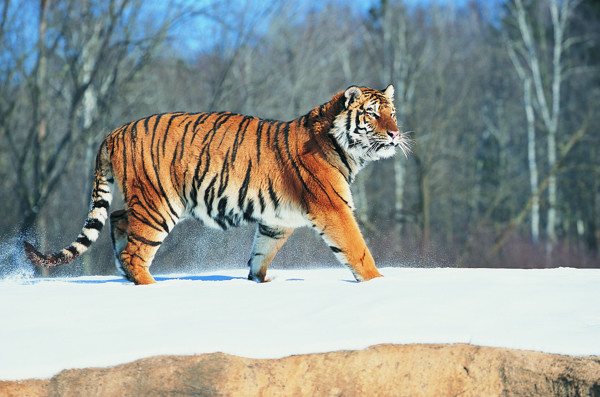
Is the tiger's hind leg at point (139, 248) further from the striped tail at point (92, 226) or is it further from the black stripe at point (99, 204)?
the black stripe at point (99, 204)

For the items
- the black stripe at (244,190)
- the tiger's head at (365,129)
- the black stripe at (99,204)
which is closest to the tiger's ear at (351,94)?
the tiger's head at (365,129)

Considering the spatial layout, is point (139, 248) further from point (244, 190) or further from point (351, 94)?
point (351, 94)

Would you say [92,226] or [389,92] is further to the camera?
[389,92]

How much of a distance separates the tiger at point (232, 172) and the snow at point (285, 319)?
64 cm

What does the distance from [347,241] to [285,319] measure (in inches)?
51.9

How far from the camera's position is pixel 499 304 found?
3.94 meters

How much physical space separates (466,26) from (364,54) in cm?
Result: 962

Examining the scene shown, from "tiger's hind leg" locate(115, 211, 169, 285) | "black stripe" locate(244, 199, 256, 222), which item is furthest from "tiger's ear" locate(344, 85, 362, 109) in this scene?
"tiger's hind leg" locate(115, 211, 169, 285)

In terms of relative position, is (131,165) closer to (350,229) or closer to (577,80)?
(350,229)

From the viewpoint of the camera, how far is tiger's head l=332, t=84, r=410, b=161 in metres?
5.23

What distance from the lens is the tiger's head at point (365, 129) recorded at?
5.23 meters

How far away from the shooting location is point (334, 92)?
18.0 meters

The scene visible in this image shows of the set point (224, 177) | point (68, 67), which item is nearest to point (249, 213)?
point (224, 177)

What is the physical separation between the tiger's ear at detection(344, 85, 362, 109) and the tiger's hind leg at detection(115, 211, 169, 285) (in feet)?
5.90
